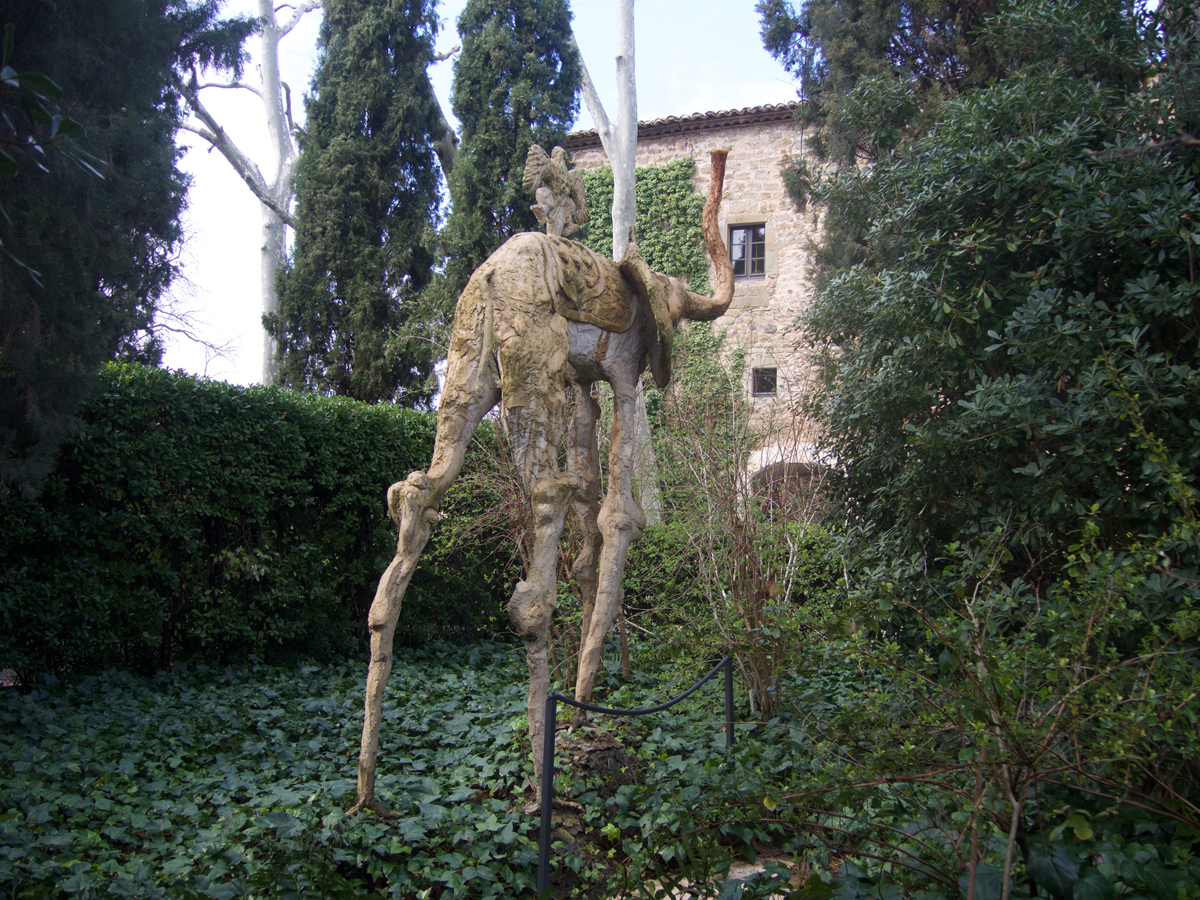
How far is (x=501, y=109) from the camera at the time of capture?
12.1 m

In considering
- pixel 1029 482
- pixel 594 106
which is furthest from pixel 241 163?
pixel 1029 482

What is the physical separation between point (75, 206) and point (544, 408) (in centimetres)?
297

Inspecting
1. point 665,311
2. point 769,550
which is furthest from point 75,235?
point 769,550

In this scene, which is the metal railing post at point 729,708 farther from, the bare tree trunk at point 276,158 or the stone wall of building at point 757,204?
the bare tree trunk at point 276,158

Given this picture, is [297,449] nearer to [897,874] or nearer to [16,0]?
[16,0]

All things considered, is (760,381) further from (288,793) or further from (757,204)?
(288,793)

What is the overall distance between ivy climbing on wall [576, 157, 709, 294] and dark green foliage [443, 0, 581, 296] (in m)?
2.16

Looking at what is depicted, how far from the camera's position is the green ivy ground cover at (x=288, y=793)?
8.83 feet

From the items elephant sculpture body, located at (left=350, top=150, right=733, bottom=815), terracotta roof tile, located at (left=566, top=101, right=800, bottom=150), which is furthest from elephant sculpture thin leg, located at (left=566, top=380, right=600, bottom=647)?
terracotta roof tile, located at (left=566, top=101, right=800, bottom=150)

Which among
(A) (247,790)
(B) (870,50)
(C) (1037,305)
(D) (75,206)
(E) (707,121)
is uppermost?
(E) (707,121)

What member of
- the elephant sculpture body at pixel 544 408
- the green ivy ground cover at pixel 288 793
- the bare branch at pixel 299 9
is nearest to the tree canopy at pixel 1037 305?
the elephant sculpture body at pixel 544 408

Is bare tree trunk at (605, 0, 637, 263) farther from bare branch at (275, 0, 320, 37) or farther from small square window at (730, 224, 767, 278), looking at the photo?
bare branch at (275, 0, 320, 37)

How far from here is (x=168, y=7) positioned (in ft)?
17.2

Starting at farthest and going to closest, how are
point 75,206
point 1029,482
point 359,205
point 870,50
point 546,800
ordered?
point 359,205, point 870,50, point 75,206, point 1029,482, point 546,800
